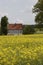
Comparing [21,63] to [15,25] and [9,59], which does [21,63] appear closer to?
[9,59]

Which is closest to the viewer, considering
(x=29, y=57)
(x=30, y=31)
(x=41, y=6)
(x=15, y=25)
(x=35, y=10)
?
(x=29, y=57)

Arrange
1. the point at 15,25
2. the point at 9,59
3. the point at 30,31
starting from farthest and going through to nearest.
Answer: the point at 15,25, the point at 30,31, the point at 9,59

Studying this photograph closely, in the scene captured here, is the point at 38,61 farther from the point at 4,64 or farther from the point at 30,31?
the point at 30,31

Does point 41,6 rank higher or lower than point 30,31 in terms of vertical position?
higher

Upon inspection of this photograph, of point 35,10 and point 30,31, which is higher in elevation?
point 35,10

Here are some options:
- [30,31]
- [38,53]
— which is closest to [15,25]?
[30,31]

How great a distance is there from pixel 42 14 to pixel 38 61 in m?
41.7

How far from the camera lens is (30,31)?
77.6 m

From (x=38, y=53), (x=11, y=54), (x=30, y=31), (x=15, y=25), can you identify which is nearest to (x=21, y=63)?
(x=11, y=54)

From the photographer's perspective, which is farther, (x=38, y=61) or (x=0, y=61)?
(x=38, y=61)

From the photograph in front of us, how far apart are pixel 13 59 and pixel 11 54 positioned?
26.4 inches

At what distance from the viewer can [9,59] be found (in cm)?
757

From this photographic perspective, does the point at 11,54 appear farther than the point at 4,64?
Yes

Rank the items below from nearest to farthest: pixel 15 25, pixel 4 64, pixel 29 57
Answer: pixel 4 64 < pixel 29 57 < pixel 15 25
